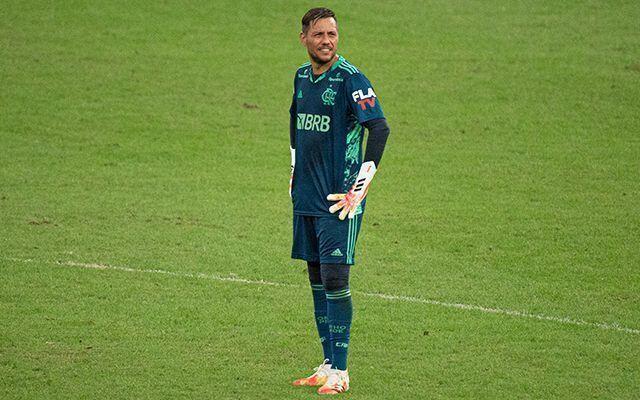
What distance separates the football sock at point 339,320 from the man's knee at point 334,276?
41mm

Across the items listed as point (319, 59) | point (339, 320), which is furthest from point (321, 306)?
point (319, 59)

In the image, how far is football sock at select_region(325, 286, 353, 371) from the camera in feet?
26.8

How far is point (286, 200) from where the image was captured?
15.0m

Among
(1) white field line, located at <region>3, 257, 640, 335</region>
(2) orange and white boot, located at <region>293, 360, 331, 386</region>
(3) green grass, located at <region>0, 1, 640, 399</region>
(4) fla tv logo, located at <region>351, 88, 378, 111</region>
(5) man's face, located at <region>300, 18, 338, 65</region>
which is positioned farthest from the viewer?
(1) white field line, located at <region>3, 257, 640, 335</region>

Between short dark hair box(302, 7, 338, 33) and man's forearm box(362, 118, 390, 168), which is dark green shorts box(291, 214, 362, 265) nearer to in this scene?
man's forearm box(362, 118, 390, 168)

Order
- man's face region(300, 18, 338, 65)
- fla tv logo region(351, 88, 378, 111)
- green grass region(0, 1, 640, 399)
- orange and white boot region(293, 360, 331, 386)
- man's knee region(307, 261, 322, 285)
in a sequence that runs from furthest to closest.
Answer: green grass region(0, 1, 640, 399) < man's knee region(307, 261, 322, 285) < orange and white boot region(293, 360, 331, 386) < man's face region(300, 18, 338, 65) < fla tv logo region(351, 88, 378, 111)

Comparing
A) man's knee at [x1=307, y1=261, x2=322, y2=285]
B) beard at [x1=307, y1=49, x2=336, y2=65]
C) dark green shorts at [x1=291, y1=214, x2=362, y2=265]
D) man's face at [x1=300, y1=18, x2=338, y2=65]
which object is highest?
man's face at [x1=300, y1=18, x2=338, y2=65]

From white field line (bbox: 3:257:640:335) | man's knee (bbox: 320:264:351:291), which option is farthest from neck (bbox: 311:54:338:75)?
white field line (bbox: 3:257:640:335)

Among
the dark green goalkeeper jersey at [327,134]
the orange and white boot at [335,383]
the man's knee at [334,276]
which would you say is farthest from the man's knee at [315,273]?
the orange and white boot at [335,383]

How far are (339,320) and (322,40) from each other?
81.3 inches

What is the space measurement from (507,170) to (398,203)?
232 cm

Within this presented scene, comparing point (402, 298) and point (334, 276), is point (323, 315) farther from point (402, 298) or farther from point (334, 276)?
point (402, 298)

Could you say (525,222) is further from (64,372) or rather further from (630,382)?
(64,372)

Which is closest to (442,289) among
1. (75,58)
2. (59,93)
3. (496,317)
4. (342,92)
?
(496,317)
